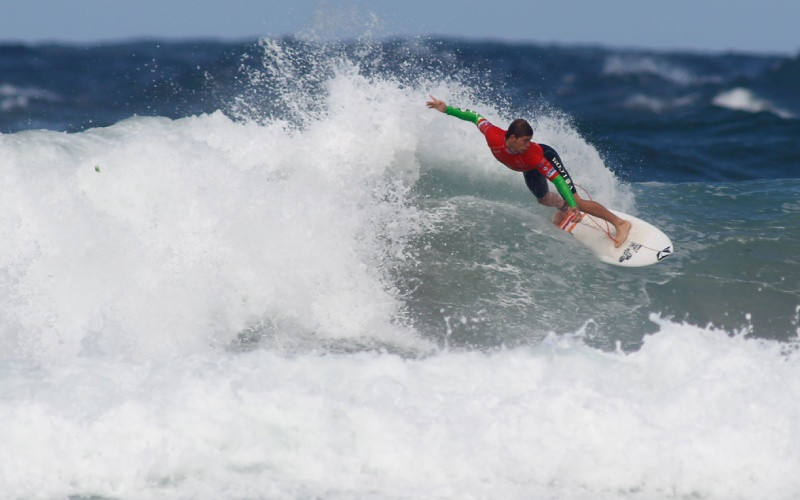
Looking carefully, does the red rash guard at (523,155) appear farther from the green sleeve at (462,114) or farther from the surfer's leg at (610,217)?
the surfer's leg at (610,217)

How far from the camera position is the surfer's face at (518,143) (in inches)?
307

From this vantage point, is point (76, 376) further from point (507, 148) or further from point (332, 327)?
point (507, 148)

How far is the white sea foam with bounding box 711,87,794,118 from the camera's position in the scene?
19.4 meters

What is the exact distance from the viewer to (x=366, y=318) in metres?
6.67

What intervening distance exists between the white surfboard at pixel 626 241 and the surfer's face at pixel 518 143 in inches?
38.2

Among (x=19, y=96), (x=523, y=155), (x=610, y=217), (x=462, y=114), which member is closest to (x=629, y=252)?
(x=610, y=217)

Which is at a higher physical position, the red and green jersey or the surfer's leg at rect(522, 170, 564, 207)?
the red and green jersey

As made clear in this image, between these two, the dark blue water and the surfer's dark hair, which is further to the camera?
the dark blue water

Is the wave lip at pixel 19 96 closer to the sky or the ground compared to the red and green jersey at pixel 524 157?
closer to the ground

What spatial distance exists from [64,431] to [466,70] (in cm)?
1947

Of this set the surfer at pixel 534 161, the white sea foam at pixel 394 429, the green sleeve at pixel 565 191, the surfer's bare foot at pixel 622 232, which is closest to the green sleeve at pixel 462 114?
the surfer at pixel 534 161

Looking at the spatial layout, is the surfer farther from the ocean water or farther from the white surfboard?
the ocean water

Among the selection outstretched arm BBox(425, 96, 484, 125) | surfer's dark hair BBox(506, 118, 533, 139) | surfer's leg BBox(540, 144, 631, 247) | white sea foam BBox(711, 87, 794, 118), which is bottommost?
surfer's leg BBox(540, 144, 631, 247)

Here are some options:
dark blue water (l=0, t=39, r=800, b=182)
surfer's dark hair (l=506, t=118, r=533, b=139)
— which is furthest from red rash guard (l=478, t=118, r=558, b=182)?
dark blue water (l=0, t=39, r=800, b=182)
